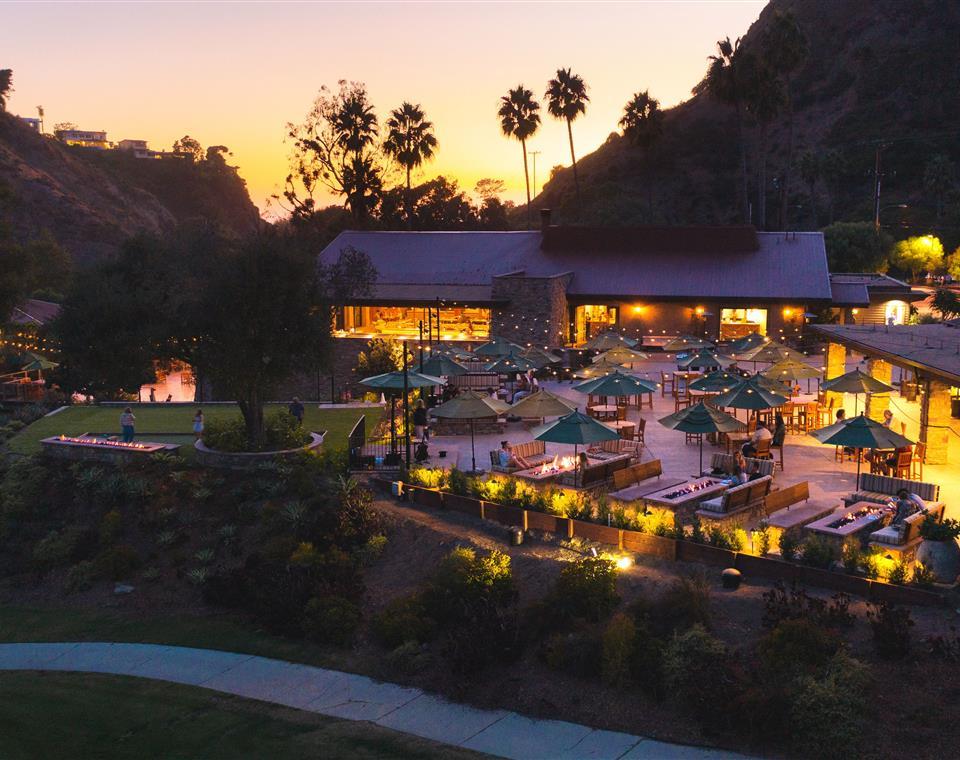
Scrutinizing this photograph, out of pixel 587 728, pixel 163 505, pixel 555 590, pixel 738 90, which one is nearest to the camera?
pixel 587 728

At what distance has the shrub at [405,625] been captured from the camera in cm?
1584

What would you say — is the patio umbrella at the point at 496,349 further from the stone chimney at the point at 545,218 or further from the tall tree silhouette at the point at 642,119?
the tall tree silhouette at the point at 642,119

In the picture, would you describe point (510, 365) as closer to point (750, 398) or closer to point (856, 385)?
point (750, 398)

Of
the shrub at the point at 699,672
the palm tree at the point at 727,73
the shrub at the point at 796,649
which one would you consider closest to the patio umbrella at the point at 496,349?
the shrub at the point at 699,672

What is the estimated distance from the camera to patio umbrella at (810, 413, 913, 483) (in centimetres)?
1861

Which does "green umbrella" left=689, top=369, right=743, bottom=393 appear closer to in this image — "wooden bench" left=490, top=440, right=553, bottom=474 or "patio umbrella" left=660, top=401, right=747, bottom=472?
"patio umbrella" left=660, top=401, right=747, bottom=472

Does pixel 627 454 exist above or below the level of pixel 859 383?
below

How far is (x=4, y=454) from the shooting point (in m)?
26.9

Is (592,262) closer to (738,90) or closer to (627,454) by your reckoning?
(738,90)

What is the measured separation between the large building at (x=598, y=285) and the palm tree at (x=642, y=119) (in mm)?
25184

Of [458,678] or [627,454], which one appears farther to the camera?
[627,454]

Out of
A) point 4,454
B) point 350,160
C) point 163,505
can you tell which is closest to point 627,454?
point 163,505

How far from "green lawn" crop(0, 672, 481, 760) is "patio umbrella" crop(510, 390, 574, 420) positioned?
10395 mm

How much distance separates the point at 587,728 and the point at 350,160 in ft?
219
